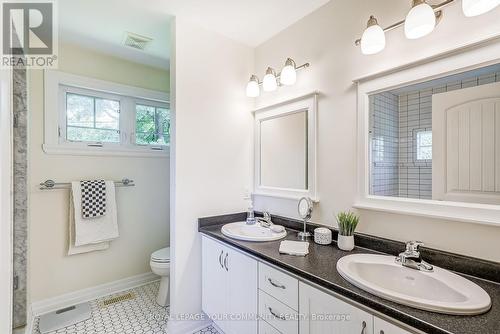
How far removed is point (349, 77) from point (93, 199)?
2.32 metres

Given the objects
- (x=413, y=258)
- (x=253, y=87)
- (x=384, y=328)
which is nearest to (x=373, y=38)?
(x=253, y=87)

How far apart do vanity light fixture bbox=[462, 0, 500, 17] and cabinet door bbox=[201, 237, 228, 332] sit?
5.75ft

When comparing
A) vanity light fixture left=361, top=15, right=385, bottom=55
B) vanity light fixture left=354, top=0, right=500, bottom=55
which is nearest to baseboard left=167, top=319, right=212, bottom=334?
vanity light fixture left=361, top=15, right=385, bottom=55

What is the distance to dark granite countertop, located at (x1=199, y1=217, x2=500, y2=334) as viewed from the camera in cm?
73

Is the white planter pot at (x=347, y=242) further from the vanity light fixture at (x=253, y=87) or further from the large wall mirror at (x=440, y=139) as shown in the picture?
the vanity light fixture at (x=253, y=87)

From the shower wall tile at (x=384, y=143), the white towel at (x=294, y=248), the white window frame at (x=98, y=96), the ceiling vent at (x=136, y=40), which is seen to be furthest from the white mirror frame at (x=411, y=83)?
the white window frame at (x=98, y=96)

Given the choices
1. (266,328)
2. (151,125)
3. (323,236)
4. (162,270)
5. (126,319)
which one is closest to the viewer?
(266,328)

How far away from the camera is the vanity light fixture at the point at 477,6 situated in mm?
952

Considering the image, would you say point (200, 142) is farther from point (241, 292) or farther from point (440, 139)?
point (440, 139)

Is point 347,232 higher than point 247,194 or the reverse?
the reverse

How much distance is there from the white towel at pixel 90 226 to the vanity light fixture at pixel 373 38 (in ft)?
7.74

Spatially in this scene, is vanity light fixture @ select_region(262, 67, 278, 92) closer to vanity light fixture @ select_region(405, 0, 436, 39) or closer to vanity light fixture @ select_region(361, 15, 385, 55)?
vanity light fixture @ select_region(361, 15, 385, 55)

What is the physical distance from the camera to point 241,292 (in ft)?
4.93

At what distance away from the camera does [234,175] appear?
2.14 metres
